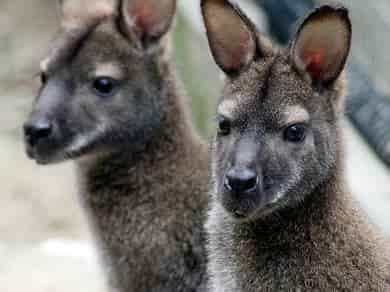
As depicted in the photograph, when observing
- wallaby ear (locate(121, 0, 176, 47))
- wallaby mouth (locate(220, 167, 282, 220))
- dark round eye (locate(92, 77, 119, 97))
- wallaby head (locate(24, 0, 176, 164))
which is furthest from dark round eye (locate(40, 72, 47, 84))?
wallaby mouth (locate(220, 167, 282, 220))

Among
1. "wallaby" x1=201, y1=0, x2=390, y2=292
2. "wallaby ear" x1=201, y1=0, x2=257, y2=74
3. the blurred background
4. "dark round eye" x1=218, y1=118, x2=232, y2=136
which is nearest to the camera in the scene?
"wallaby" x1=201, y1=0, x2=390, y2=292

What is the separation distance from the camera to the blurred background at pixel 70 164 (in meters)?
7.09

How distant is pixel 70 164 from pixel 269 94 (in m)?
3.43

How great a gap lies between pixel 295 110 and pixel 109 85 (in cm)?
131

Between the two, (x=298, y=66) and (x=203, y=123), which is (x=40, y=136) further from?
(x=203, y=123)

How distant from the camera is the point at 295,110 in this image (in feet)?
15.3

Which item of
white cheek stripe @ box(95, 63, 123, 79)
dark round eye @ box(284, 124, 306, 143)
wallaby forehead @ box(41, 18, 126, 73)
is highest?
dark round eye @ box(284, 124, 306, 143)

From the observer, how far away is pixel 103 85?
18.5 feet

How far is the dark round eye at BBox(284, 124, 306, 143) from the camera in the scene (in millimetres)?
4633

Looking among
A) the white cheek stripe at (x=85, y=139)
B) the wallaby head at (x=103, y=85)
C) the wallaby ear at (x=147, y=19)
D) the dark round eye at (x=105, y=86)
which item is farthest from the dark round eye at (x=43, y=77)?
the wallaby ear at (x=147, y=19)

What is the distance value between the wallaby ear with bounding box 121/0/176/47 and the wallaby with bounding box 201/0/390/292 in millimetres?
879

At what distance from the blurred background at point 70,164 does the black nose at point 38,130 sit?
0.65m

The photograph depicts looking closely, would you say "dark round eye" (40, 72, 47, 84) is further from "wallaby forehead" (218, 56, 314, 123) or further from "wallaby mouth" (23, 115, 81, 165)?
"wallaby forehead" (218, 56, 314, 123)

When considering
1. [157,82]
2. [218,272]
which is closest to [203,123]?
[157,82]
